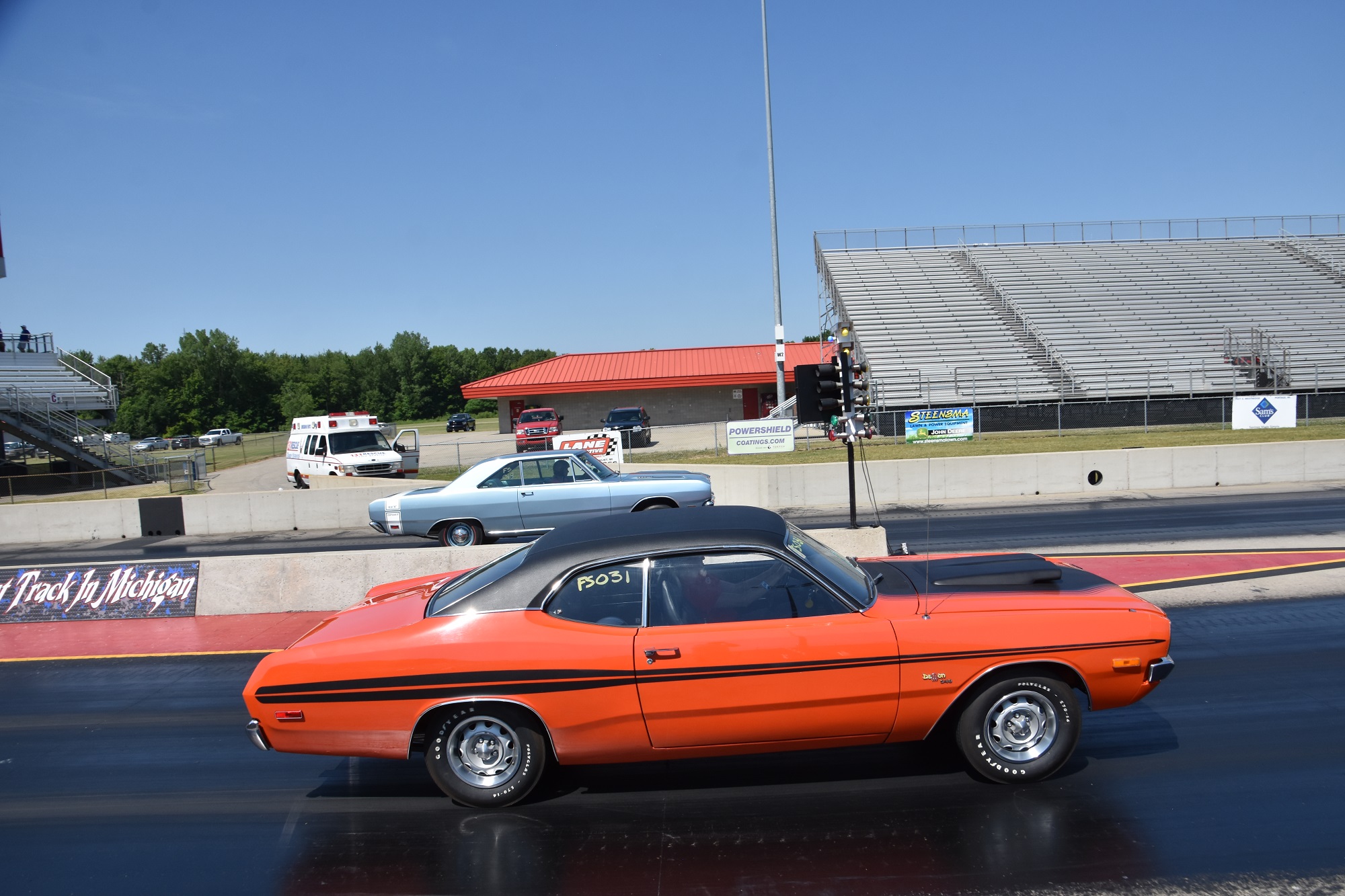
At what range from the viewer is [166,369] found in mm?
94312

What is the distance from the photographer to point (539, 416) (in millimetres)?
40625

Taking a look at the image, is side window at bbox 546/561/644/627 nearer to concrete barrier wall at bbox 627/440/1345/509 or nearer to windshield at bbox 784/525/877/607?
windshield at bbox 784/525/877/607

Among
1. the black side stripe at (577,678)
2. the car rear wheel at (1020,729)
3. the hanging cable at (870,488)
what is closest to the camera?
the black side stripe at (577,678)

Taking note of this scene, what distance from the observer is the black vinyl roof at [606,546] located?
15.2ft

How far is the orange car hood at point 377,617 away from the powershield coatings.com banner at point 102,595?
16.2 feet

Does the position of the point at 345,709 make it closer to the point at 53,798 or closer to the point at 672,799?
the point at 672,799

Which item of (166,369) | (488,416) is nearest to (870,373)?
(488,416)

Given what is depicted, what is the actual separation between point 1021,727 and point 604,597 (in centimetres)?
232

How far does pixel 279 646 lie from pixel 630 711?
5.13 metres

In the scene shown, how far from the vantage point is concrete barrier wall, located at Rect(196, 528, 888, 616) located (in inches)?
368

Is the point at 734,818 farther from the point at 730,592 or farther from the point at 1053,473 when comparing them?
the point at 1053,473

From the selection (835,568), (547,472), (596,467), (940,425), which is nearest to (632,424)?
(940,425)

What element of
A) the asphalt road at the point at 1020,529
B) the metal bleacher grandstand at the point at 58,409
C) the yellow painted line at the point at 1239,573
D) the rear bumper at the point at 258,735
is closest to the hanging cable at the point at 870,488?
the asphalt road at the point at 1020,529

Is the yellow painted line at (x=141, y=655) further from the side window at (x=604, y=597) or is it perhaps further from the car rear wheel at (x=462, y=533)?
the car rear wheel at (x=462, y=533)
